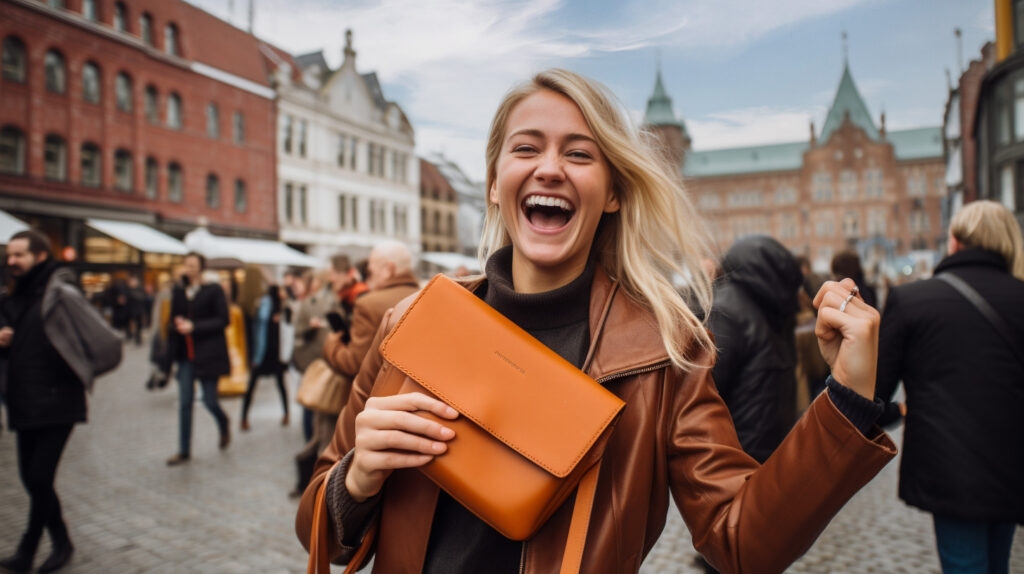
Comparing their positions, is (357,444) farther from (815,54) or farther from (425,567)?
(815,54)

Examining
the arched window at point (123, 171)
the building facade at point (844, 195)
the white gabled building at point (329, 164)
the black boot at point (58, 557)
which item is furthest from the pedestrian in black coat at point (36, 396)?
the building facade at point (844, 195)

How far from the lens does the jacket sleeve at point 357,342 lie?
451 centimetres

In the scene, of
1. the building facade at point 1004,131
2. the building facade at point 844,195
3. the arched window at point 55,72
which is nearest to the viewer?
the building facade at point 1004,131

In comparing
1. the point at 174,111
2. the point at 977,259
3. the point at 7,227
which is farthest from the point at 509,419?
the point at 174,111

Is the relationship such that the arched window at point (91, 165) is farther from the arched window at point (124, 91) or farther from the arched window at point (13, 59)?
the arched window at point (13, 59)

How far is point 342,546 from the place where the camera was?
1.46 meters

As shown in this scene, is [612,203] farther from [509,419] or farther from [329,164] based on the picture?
[329,164]

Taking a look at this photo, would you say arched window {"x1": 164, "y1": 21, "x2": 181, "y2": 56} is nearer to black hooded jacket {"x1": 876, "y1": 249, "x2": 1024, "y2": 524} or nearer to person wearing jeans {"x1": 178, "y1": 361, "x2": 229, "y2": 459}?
person wearing jeans {"x1": 178, "y1": 361, "x2": 229, "y2": 459}

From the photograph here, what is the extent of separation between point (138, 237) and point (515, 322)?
72.3ft

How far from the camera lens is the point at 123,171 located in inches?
877

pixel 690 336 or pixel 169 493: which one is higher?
pixel 690 336

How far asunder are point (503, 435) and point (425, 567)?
0.43 metres

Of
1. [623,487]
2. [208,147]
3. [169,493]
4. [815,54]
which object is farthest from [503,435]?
[208,147]

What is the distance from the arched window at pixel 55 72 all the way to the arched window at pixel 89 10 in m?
1.44
